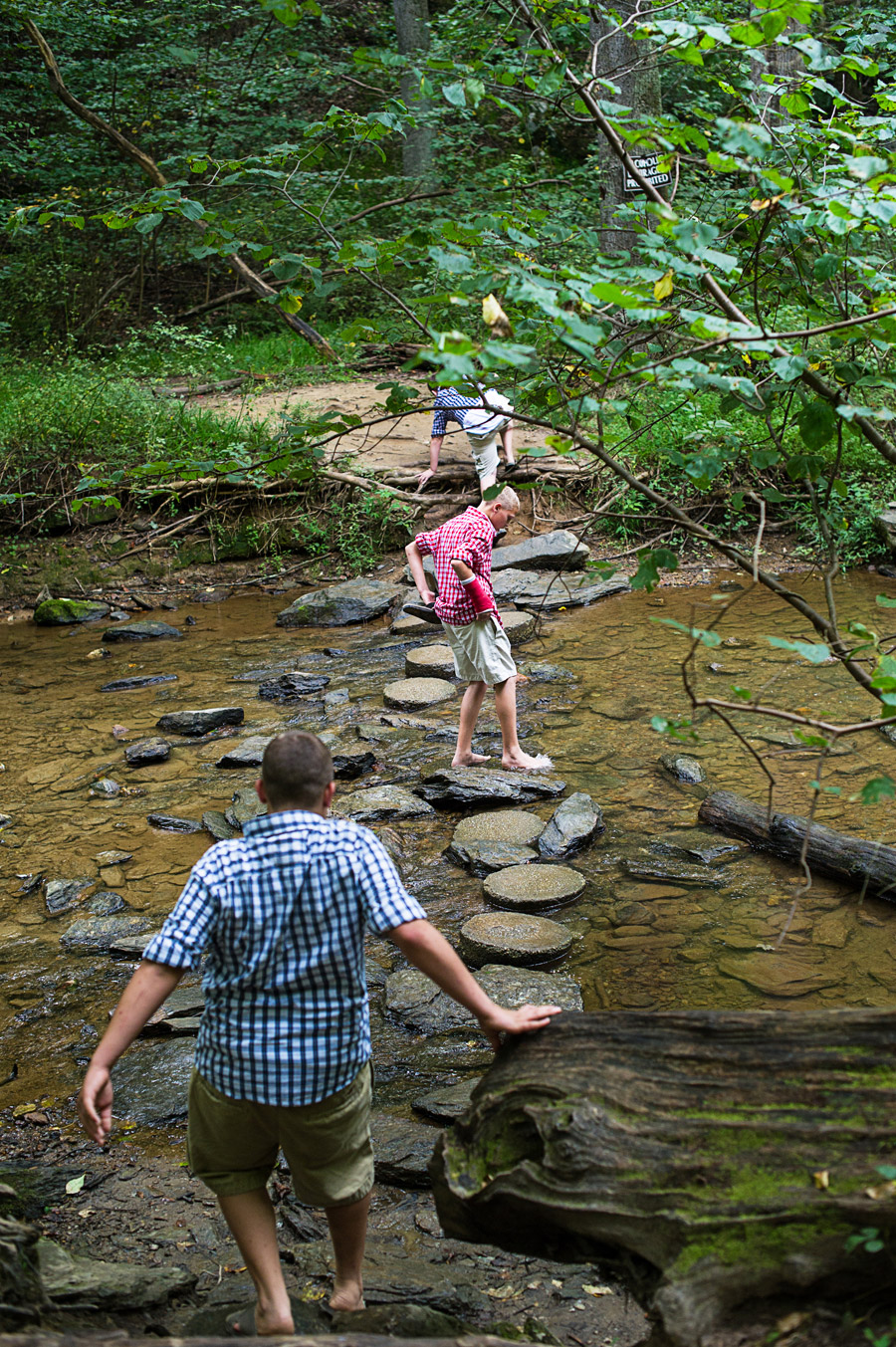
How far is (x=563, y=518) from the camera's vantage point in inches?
425

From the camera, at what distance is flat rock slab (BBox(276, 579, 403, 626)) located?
31.4 feet

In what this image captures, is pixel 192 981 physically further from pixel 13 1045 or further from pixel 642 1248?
pixel 642 1248

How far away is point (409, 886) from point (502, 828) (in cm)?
66

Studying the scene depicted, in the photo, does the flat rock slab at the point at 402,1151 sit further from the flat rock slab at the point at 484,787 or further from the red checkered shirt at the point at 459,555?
the red checkered shirt at the point at 459,555

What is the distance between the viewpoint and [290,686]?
7871 millimetres

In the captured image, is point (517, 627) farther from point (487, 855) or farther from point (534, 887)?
point (534, 887)

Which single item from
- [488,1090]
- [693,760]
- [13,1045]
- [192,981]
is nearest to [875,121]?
[488,1090]

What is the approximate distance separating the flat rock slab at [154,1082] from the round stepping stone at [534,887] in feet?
5.08

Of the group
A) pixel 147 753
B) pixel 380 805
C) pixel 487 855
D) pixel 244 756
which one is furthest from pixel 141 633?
pixel 487 855

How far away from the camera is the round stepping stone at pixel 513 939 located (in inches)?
167

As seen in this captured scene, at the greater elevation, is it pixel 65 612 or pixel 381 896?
pixel 381 896

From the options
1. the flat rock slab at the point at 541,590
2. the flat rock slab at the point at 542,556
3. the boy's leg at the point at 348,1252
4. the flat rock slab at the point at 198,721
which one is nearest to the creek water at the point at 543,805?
the flat rock slab at the point at 198,721

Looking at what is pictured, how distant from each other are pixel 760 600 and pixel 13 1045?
7.02 m

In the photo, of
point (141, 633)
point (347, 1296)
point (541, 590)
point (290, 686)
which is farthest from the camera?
point (141, 633)
